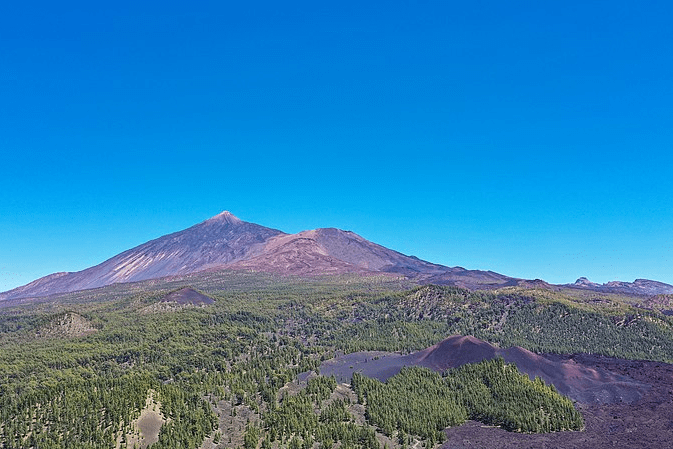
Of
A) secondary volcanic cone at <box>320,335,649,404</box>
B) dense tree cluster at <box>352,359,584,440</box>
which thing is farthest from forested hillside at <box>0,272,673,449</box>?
secondary volcanic cone at <box>320,335,649,404</box>

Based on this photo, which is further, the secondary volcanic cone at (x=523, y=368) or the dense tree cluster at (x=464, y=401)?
the secondary volcanic cone at (x=523, y=368)

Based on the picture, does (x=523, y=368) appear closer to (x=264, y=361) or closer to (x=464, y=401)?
(x=464, y=401)

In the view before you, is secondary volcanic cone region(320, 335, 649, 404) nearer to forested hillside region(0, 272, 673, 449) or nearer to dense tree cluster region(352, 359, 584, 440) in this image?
dense tree cluster region(352, 359, 584, 440)

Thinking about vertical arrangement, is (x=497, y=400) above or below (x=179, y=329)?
below

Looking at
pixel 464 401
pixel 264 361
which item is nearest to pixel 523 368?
pixel 464 401

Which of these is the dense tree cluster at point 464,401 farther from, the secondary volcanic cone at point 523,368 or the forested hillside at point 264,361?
the secondary volcanic cone at point 523,368

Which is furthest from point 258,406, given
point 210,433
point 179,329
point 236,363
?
point 179,329

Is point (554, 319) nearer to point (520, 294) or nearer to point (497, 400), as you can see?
point (520, 294)

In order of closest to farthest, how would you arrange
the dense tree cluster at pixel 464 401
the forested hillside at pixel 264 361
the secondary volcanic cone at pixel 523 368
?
the forested hillside at pixel 264 361 → the dense tree cluster at pixel 464 401 → the secondary volcanic cone at pixel 523 368

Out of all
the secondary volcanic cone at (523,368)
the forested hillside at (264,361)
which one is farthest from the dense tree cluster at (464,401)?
the secondary volcanic cone at (523,368)
